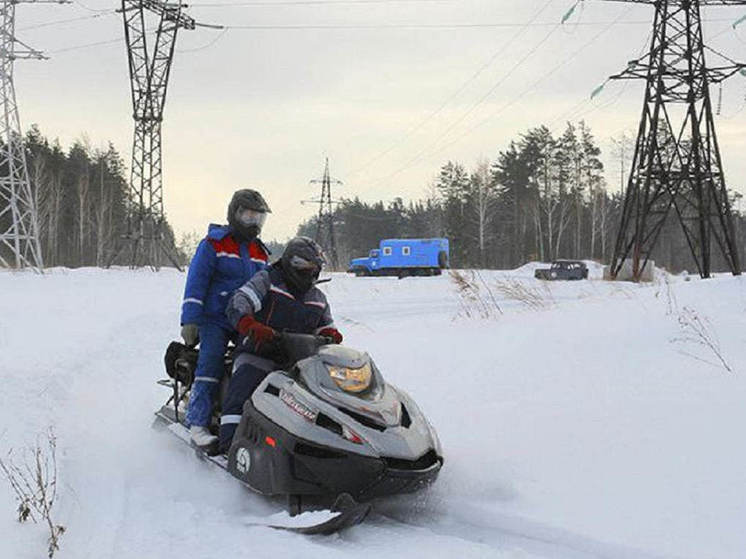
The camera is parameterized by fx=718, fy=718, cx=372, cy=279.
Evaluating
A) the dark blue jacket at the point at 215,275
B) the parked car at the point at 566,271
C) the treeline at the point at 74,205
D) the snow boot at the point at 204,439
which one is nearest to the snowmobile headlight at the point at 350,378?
the snow boot at the point at 204,439

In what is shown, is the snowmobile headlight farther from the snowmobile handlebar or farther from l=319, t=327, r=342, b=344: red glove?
l=319, t=327, r=342, b=344: red glove

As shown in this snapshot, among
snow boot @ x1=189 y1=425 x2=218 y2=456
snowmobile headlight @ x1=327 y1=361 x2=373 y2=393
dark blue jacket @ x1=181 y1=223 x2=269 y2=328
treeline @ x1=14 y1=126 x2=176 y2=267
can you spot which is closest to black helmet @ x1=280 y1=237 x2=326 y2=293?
dark blue jacket @ x1=181 y1=223 x2=269 y2=328

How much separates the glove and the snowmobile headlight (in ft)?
5.25

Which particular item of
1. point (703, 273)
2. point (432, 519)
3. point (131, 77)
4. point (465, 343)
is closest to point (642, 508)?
point (432, 519)

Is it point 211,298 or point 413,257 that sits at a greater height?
point 413,257

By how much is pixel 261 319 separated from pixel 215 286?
2.58 ft

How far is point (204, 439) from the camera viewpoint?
16.3 ft

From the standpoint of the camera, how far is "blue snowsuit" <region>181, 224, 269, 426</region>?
207 inches

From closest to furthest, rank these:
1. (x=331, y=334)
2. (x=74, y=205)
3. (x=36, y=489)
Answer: (x=36, y=489) < (x=331, y=334) < (x=74, y=205)

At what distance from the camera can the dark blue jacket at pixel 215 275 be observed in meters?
5.37

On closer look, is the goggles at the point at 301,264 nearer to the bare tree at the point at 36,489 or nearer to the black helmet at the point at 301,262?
the black helmet at the point at 301,262

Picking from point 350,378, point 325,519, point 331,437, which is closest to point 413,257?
point 350,378

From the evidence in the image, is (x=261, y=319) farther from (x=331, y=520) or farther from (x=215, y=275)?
(x=331, y=520)

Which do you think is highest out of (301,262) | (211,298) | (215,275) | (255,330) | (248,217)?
(248,217)
